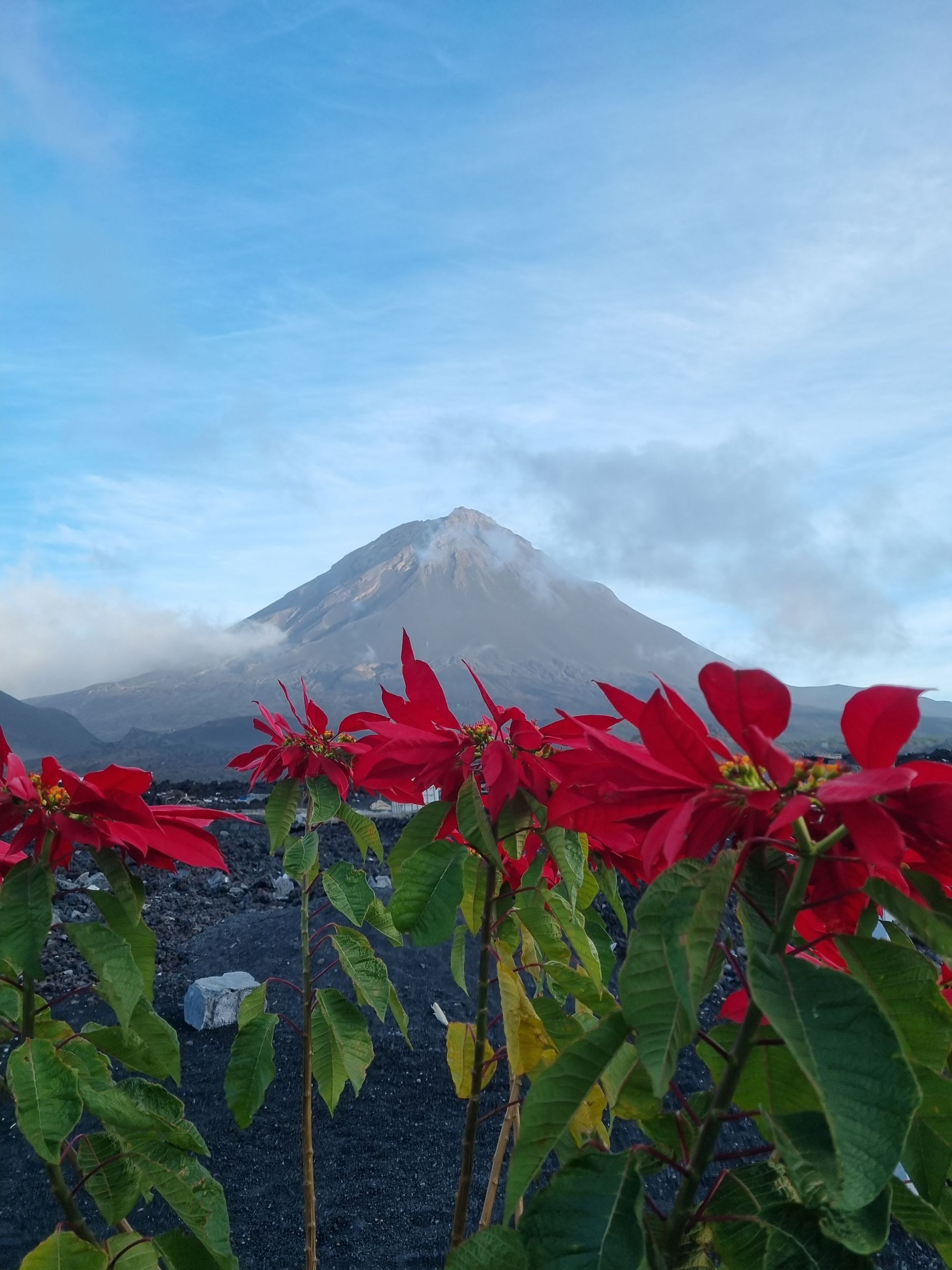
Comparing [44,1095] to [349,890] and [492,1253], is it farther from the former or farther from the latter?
[349,890]

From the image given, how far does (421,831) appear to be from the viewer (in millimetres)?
1190

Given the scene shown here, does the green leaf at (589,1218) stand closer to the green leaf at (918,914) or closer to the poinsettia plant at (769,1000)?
the poinsettia plant at (769,1000)

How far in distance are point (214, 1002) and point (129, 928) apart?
351cm

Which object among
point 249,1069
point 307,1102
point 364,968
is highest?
point 364,968

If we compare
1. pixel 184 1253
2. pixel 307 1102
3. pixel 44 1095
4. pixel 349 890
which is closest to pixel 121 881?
pixel 44 1095

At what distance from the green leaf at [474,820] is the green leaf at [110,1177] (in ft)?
1.98

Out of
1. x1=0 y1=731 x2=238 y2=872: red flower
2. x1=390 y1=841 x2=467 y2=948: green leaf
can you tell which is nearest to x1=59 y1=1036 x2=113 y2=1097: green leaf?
x1=0 y1=731 x2=238 y2=872: red flower

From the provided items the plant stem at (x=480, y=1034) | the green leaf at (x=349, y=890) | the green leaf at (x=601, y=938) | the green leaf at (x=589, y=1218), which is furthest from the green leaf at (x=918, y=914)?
the green leaf at (x=349, y=890)

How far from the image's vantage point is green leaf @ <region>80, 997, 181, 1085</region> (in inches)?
45.3

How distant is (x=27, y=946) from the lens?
0.98 metres

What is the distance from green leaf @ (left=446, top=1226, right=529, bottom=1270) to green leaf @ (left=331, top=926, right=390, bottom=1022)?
0.80 metres

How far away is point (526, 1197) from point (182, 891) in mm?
4694

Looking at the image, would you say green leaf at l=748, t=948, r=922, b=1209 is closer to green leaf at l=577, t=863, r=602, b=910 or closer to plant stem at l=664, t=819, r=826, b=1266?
plant stem at l=664, t=819, r=826, b=1266

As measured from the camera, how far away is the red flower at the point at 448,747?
42.6 inches
